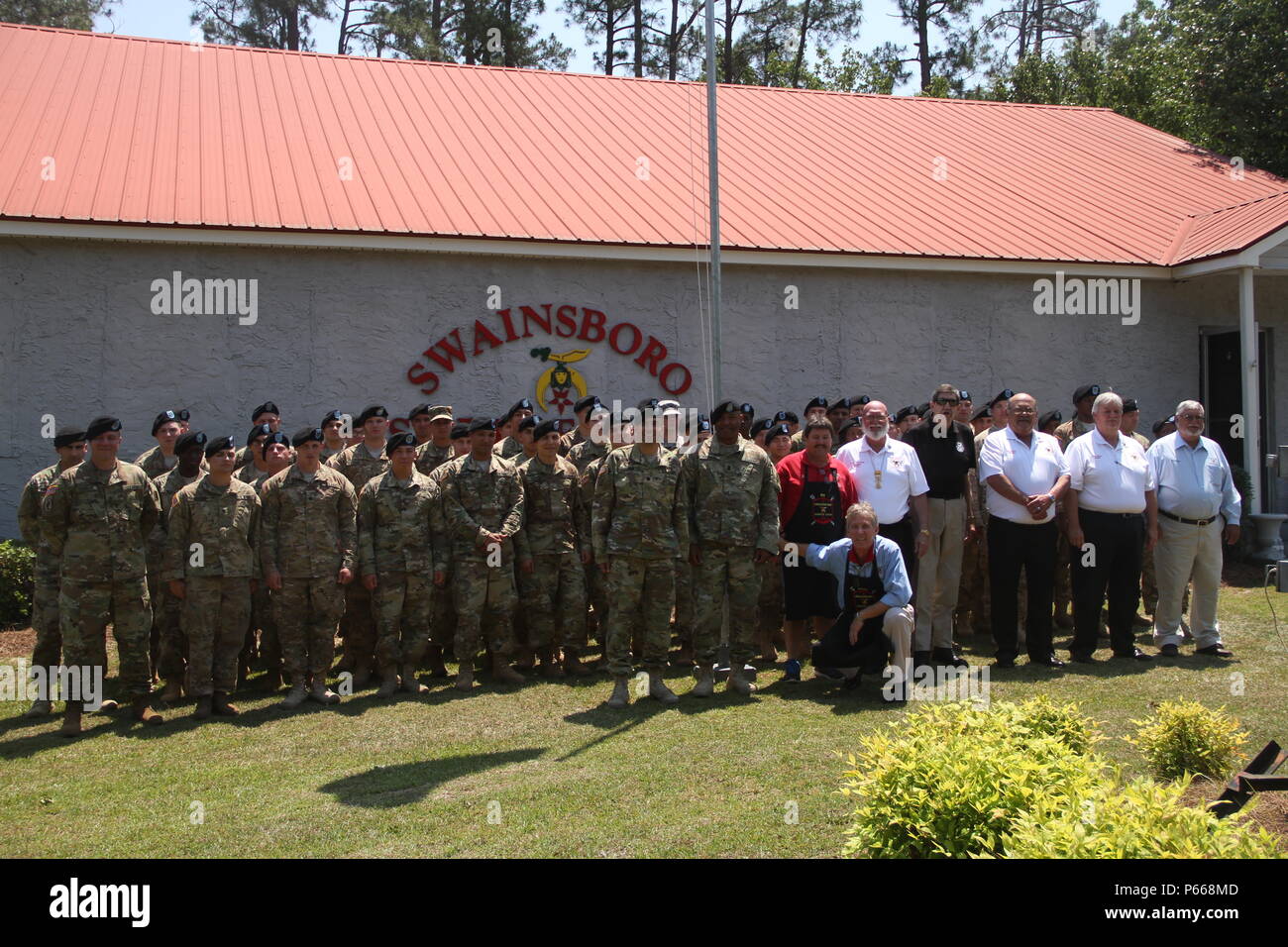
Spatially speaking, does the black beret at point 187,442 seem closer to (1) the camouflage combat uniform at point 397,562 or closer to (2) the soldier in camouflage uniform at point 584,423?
(1) the camouflage combat uniform at point 397,562

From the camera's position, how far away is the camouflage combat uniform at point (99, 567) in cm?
744

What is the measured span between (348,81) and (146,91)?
3007 millimetres

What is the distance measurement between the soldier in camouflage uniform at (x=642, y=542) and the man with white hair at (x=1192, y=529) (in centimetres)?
414

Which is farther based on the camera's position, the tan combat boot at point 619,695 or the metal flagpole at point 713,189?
the metal flagpole at point 713,189

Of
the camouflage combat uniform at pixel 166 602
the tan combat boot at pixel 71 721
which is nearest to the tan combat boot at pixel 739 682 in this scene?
the camouflage combat uniform at pixel 166 602

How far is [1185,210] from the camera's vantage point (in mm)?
16703

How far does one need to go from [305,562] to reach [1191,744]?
228 inches

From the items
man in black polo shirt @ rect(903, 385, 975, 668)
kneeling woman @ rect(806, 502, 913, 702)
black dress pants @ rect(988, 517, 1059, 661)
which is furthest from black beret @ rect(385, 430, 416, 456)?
black dress pants @ rect(988, 517, 1059, 661)

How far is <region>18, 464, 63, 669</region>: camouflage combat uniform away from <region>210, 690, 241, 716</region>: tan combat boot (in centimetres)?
112

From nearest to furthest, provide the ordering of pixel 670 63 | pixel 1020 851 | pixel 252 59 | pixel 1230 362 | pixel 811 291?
pixel 1020 851 → pixel 811 291 → pixel 1230 362 → pixel 252 59 → pixel 670 63

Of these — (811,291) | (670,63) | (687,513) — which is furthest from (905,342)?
(670,63)

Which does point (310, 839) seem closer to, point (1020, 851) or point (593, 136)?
point (1020, 851)

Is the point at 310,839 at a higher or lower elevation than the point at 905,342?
lower

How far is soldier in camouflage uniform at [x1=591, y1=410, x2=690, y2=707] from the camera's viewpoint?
791 cm
